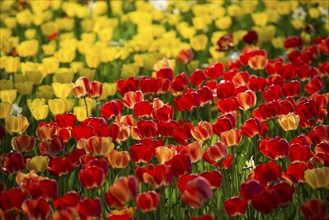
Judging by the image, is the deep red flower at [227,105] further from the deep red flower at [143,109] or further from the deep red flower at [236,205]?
the deep red flower at [236,205]

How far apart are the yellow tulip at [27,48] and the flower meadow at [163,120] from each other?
0.4 inches

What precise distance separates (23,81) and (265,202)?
98.7 inches

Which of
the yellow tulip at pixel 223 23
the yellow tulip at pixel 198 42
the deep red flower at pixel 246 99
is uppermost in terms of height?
the yellow tulip at pixel 223 23

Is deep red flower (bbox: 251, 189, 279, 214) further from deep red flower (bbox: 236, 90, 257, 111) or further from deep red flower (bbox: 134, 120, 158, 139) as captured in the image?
deep red flower (bbox: 236, 90, 257, 111)

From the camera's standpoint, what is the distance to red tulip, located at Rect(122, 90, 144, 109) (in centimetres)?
392

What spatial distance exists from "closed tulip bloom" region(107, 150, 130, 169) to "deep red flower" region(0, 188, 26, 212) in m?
0.47

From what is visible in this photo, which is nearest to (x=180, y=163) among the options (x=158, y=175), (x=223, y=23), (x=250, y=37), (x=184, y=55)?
(x=158, y=175)

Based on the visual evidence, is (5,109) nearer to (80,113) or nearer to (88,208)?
(80,113)

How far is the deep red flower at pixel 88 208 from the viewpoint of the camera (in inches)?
99.2

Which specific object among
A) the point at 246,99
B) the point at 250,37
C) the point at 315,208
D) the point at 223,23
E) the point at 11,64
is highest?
the point at 223,23

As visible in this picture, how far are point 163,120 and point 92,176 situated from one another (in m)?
0.84

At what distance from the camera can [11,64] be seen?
495 cm

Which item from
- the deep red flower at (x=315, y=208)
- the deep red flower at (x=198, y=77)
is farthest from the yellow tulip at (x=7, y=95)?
the deep red flower at (x=315, y=208)

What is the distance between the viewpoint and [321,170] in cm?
279
